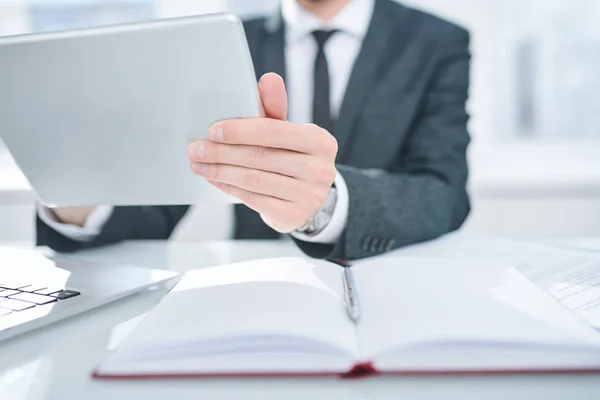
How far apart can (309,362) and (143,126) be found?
37cm

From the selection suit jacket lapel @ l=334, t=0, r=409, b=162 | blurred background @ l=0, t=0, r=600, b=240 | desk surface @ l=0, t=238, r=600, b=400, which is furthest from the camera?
blurred background @ l=0, t=0, r=600, b=240

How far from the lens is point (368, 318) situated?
0.46 meters

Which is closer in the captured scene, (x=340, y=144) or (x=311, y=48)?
(x=340, y=144)

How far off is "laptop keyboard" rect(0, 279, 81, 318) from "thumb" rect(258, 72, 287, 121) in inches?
11.5

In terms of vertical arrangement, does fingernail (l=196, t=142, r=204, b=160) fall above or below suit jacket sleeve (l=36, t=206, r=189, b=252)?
above

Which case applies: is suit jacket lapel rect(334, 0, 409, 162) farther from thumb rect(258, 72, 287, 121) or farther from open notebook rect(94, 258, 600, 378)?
open notebook rect(94, 258, 600, 378)

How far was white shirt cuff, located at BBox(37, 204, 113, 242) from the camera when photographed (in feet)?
3.01

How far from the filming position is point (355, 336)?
42 cm

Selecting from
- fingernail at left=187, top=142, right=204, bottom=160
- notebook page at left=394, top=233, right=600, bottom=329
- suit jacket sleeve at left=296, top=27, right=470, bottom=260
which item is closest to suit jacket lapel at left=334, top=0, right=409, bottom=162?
suit jacket sleeve at left=296, top=27, right=470, bottom=260

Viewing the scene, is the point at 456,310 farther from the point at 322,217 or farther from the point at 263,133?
the point at 322,217

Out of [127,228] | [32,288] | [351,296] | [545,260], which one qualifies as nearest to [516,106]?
[545,260]

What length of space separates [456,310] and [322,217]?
39 centimetres

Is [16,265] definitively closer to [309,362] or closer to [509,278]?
[309,362]

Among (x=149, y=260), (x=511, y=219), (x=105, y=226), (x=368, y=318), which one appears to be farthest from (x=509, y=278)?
(x=511, y=219)
